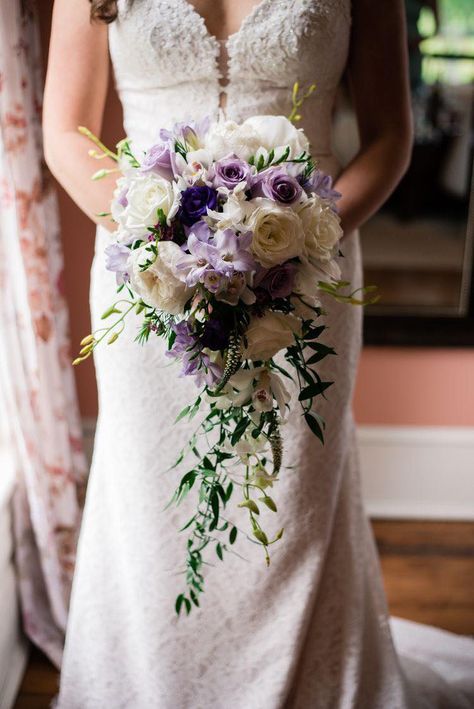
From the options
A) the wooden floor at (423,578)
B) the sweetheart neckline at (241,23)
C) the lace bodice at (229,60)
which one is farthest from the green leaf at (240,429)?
the wooden floor at (423,578)

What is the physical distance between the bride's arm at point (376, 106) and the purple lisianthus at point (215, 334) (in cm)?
51

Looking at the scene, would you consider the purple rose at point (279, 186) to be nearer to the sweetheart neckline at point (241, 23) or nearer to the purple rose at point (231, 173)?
the purple rose at point (231, 173)

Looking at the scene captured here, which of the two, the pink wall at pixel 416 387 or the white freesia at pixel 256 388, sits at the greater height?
the white freesia at pixel 256 388


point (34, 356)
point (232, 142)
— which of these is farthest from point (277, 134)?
point (34, 356)

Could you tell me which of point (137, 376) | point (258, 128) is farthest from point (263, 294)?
point (137, 376)

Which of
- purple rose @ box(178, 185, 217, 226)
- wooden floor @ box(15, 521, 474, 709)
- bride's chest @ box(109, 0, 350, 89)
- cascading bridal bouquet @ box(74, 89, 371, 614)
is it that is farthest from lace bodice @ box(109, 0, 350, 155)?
wooden floor @ box(15, 521, 474, 709)

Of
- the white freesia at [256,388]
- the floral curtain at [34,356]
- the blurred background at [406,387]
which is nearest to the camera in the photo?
the white freesia at [256,388]

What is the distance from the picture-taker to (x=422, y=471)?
2758 mm

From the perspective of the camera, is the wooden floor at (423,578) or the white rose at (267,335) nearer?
the white rose at (267,335)

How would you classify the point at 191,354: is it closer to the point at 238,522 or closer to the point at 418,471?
the point at 238,522

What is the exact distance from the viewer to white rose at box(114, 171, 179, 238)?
113cm

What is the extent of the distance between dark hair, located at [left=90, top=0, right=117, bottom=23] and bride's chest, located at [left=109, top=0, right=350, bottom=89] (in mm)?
14

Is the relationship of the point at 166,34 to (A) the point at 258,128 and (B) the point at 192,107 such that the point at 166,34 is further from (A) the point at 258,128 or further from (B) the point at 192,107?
(A) the point at 258,128

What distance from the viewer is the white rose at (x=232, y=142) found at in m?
1.18
